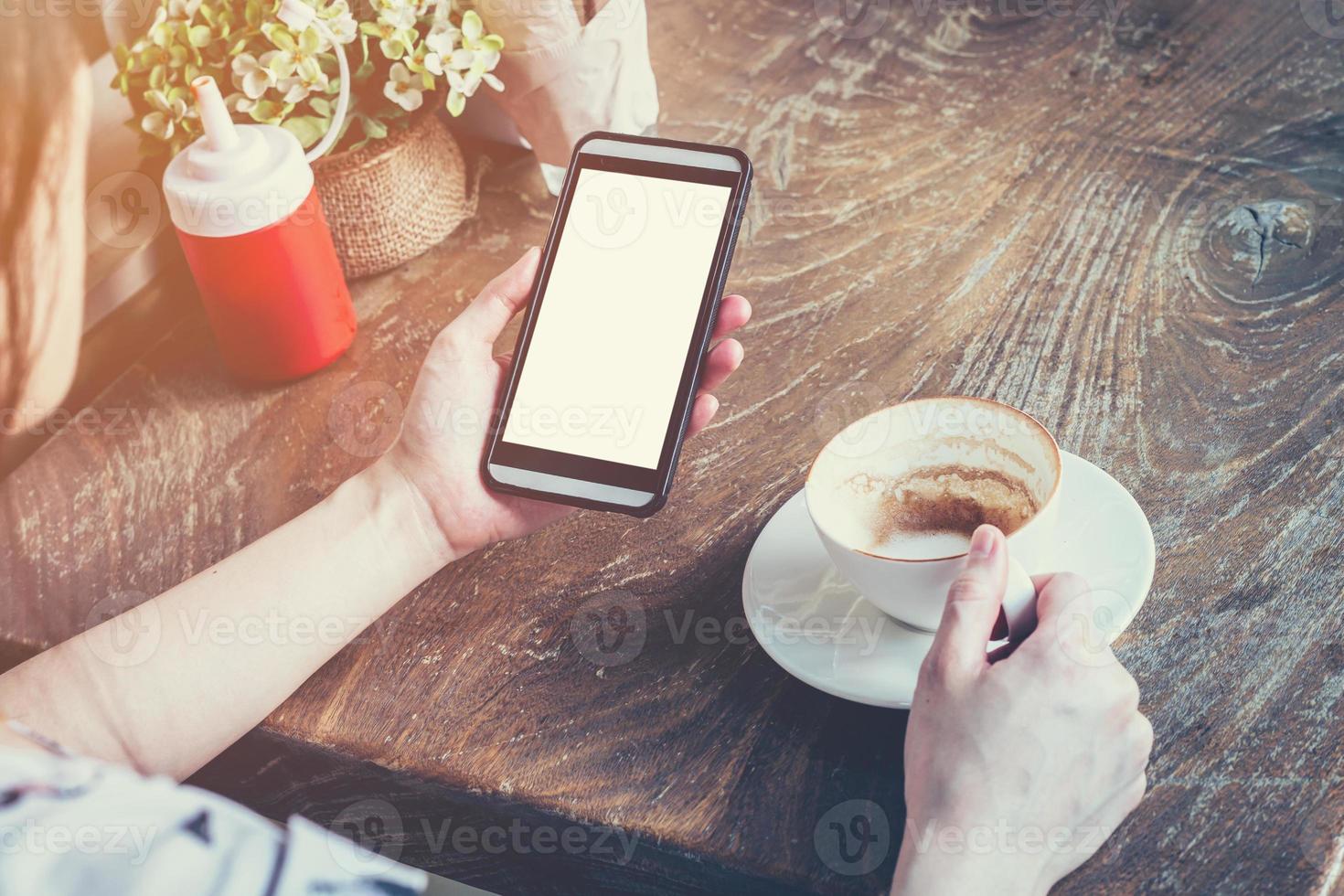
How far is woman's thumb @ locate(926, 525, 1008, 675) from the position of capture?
0.60 metres

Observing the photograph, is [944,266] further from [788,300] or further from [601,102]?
[601,102]

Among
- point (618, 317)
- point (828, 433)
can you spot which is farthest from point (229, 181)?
point (828, 433)

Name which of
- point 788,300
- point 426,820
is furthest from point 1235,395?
point 426,820

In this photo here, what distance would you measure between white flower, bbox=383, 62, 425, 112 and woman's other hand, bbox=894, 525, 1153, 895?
74 cm

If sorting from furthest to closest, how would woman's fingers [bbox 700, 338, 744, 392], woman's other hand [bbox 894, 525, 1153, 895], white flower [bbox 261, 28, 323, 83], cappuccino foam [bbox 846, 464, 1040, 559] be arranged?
white flower [bbox 261, 28, 323, 83]
woman's fingers [bbox 700, 338, 744, 392]
cappuccino foam [bbox 846, 464, 1040, 559]
woman's other hand [bbox 894, 525, 1153, 895]

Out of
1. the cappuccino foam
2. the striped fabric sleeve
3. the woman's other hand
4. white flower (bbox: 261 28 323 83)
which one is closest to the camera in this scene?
the striped fabric sleeve

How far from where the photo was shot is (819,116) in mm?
1235

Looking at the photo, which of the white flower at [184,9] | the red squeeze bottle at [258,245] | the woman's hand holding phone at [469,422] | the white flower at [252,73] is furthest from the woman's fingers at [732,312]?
the white flower at [184,9]

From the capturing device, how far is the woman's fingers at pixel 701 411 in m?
0.84

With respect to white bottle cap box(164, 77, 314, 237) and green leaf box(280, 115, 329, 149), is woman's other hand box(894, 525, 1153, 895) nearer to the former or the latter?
white bottle cap box(164, 77, 314, 237)

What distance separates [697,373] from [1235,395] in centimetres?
42

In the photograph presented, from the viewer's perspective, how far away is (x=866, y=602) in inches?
28.4

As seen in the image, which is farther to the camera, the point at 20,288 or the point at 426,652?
the point at 20,288

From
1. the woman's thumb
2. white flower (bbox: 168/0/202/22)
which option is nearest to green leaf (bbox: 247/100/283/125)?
white flower (bbox: 168/0/202/22)
